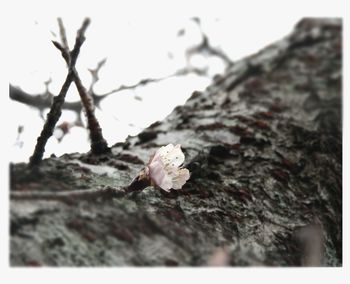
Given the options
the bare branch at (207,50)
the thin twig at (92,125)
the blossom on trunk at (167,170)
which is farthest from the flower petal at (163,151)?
the bare branch at (207,50)

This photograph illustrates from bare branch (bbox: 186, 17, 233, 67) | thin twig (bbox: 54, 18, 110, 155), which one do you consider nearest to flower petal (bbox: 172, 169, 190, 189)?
thin twig (bbox: 54, 18, 110, 155)

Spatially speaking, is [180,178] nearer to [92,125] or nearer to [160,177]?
[160,177]

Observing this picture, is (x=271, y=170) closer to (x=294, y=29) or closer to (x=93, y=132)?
(x=93, y=132)

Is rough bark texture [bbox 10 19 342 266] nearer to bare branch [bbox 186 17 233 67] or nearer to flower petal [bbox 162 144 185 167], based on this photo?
flower petal [bbox 162 144 185 167]

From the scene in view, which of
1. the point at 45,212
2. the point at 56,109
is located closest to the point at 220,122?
the point at 56,109

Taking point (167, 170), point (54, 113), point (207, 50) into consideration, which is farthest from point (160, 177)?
point (207, 50)
